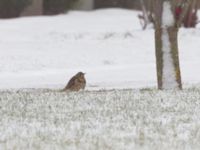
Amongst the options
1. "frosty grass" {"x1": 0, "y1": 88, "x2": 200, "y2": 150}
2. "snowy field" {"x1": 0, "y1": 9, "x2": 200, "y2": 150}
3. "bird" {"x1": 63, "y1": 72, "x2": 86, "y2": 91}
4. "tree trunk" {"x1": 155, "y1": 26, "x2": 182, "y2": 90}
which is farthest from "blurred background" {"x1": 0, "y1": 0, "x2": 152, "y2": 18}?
"frosty grass" {"x1": 0, "y1": 88, "x2": 200, "y2": 150}

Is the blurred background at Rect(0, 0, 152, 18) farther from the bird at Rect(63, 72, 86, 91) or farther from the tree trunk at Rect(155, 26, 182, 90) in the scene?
the bird at Rect(63, 72, 86, 91)

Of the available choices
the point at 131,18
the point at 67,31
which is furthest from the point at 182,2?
the point at 131,18

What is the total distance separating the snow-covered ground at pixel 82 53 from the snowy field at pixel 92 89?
0.08ft

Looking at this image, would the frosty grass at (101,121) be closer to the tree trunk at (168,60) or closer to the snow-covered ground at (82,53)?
the tree trunk at (168,60)

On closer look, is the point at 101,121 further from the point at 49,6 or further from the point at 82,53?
the point at 49,6

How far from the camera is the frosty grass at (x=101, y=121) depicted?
26.9 feet

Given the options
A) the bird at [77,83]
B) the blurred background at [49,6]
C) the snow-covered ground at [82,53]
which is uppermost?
the blurred background at [49,6]

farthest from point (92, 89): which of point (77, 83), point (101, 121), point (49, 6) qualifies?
point (49, 6)

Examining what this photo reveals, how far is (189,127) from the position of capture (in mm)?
9273

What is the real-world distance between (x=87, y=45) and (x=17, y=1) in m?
8.38

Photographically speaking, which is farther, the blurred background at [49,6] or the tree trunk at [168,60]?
the blurred background at [49,6]

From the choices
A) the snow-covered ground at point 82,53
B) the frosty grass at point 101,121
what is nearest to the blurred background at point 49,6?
the snow-covered ground at point 82,53

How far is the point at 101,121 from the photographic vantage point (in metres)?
9.74

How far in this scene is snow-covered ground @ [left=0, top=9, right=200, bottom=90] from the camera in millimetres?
18781
